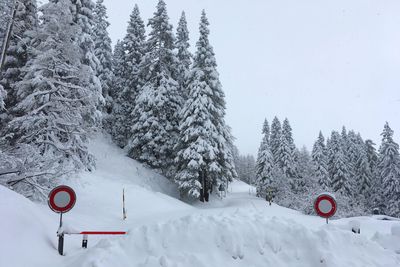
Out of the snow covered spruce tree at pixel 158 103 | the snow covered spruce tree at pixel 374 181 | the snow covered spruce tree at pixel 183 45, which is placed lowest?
the snow covered spruce tree at pixel 374 181

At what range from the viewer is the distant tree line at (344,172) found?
43.2m

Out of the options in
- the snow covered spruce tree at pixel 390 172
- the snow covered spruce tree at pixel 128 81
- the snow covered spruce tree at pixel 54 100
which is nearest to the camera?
the snow covered spruce tree at pixel 54 100

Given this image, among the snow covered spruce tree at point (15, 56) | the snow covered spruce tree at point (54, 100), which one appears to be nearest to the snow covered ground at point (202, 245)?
the snow covered spruce tree at point (54, 100)

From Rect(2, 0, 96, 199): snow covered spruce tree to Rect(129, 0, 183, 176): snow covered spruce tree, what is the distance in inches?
484

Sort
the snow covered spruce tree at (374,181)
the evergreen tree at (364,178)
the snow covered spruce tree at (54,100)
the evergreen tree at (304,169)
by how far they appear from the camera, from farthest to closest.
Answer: the evergreen tree at (304,169) < the evergreen tree at (364,178) < the snow covered spruce tree at (374,181) < the snow covered spruce tree at (54,100)

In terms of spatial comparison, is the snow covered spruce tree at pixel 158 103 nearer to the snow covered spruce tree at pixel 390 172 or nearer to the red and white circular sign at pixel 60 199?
the red and white circular sign at pixel 60 199

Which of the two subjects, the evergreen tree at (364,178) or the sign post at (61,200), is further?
the evergreen tree at (364,178)

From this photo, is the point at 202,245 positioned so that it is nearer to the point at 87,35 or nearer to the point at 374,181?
the point at 87,35

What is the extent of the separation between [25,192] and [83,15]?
1696cm

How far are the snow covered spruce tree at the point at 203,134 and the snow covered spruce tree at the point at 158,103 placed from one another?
2.72 meters

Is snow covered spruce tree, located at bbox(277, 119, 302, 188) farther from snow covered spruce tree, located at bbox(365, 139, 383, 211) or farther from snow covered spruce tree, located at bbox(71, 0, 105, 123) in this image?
snow covered spruce tree, located at bbox(71, 0, 105, 123)

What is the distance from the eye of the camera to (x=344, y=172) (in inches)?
1940

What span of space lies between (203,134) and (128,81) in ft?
48.9

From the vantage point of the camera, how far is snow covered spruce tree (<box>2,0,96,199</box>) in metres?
15.1
